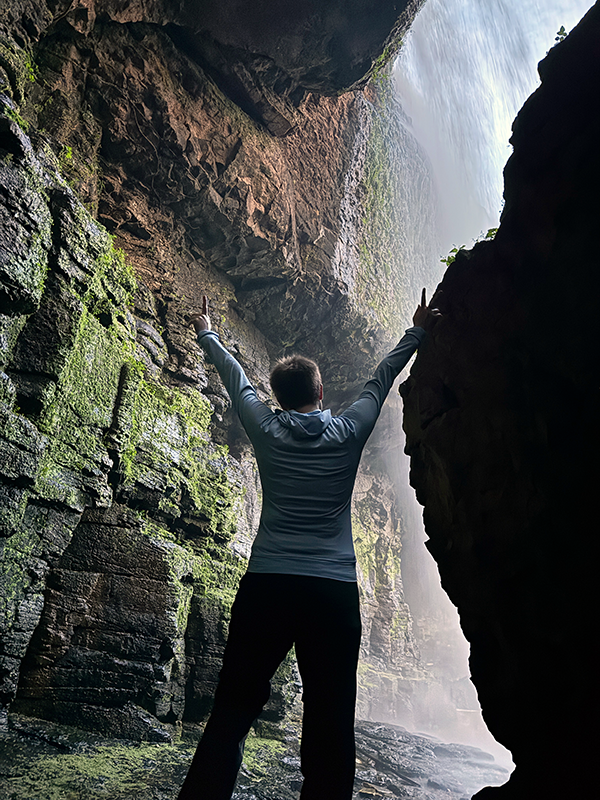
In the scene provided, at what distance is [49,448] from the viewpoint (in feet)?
17.3

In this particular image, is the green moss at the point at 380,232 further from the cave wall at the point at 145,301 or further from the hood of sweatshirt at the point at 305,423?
the hood of sweatshirt at the point at 305,423

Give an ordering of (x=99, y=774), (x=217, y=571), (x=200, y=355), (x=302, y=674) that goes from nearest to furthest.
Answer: (x=302, y=674), (x=99, y=774), (x=217, y=571), (x=200, y=355)

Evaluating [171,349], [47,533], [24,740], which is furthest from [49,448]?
[171,349]

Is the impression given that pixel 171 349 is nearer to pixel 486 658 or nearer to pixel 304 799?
pixel 486 658

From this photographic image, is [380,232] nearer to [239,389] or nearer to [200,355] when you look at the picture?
[200,355]

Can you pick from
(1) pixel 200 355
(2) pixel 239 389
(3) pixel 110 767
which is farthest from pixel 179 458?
(2) pixel 239 389

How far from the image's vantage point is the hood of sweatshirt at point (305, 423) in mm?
2141

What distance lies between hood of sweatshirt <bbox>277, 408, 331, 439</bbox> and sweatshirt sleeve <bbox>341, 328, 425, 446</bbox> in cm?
13

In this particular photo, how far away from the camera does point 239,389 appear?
245cm

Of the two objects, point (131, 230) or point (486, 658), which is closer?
point (486, 658)

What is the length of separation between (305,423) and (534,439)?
5.32ft

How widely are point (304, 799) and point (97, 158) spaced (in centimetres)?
956

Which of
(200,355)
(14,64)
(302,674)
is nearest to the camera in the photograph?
(302,674)

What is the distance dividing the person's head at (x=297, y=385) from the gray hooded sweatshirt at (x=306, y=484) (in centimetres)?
16
